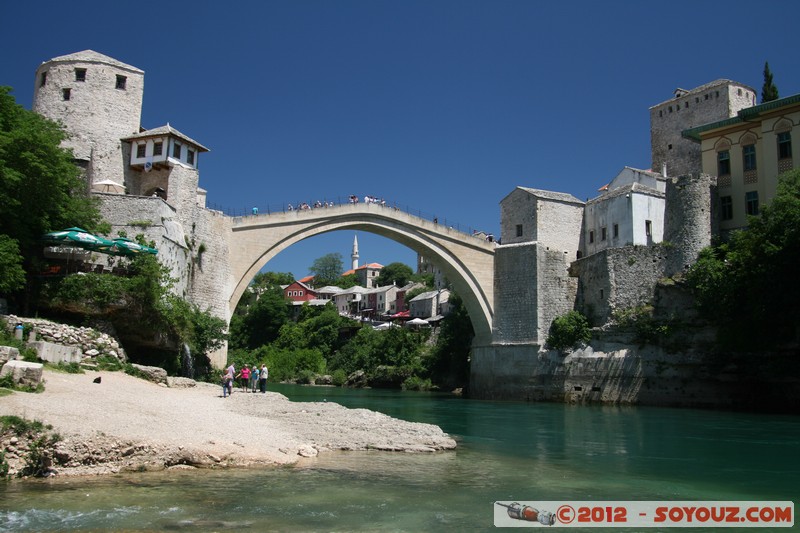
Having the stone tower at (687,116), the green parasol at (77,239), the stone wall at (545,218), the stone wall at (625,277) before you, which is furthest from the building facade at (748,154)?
the green parasol at (77,239)

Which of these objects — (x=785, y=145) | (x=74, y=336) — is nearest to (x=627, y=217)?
(x=785, y=145)

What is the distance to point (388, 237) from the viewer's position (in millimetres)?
36281

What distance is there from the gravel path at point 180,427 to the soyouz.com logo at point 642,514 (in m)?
4.35

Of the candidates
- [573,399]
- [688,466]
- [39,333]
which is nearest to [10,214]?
[39,333]

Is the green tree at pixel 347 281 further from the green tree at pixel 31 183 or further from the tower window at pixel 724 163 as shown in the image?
the green tree at pixel 31 183

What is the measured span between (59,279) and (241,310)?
5430 cm

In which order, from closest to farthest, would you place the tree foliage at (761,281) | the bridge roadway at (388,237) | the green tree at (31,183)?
the green tree at (31,183) → the tree foliage at (761,281) → the bridge roadway at (388,237)

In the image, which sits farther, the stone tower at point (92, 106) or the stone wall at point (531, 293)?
the stone wall at point (531, 293)

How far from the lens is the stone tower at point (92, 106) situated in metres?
26.7

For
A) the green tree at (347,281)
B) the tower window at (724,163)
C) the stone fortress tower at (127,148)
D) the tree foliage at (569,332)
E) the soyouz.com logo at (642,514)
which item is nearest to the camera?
the soyouz.com logo at (642,514)

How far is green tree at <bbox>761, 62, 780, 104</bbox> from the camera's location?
4120 cm

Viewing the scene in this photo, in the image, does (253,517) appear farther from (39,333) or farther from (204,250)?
(204,250)

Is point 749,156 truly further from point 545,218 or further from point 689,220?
point 545,218

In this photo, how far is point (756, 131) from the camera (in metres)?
32.2
